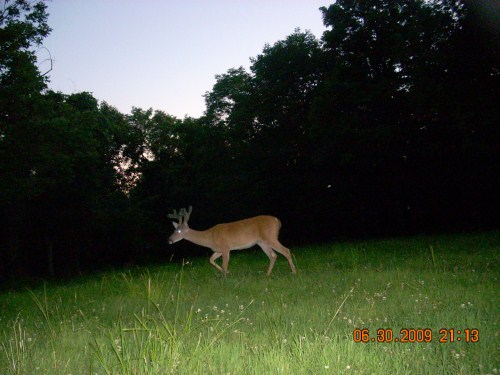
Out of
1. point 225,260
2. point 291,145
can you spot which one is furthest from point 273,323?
point 291,145

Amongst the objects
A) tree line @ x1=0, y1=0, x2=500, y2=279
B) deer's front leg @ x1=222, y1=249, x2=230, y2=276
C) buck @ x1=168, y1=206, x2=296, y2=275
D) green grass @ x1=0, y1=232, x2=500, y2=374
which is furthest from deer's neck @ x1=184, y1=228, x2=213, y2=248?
tree line @ x1=0, y1=0, x2=500, y2=279

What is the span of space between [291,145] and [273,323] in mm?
26979

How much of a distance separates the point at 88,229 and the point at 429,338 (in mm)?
32007

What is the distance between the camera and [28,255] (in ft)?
121

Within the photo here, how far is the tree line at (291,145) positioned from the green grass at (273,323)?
11.1 metres

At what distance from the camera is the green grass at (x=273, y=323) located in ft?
10.8

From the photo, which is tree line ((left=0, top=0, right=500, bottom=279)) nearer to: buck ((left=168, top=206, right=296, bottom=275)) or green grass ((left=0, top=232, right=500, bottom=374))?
buck ((left=168, top=206, right=296, bottom=275))

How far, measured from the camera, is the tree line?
18156 mm

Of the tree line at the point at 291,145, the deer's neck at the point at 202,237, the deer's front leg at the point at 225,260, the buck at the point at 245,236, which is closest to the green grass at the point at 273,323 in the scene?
the deer's front leg at the point at 225,260

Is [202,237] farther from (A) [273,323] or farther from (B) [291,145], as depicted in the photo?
(B) [291,145]

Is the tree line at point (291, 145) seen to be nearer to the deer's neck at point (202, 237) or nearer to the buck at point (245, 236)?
the deer's neck at point (202, 237)

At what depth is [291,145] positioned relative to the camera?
1227 inches

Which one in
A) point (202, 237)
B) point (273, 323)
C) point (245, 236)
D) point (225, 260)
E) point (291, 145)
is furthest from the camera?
point (291, 145)

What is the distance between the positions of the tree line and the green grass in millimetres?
11081
